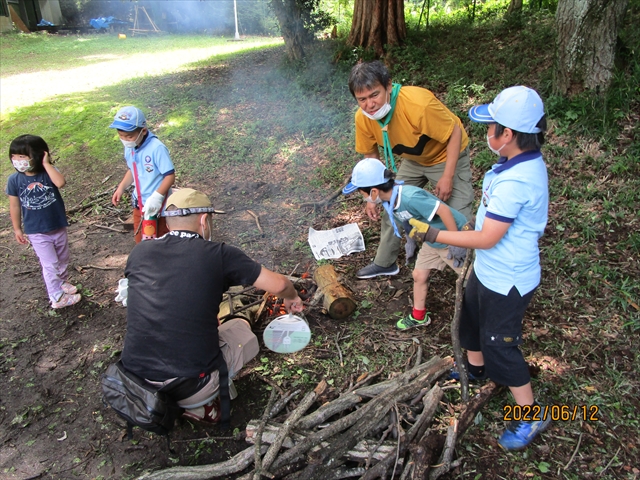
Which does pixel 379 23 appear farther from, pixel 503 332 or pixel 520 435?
pixel 520 435

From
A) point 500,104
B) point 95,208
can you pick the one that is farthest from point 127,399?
point 95,208

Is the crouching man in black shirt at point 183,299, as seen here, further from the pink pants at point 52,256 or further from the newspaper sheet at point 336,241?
the pink pants at point 52,256

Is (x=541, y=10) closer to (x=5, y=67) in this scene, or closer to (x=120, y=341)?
(x=120, y=341)

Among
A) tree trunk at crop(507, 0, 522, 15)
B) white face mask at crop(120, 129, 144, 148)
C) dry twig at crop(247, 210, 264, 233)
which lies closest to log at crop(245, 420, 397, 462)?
white face mask at crop(120, 129, 144, 148)

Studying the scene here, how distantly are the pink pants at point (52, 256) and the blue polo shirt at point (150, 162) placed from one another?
108cm

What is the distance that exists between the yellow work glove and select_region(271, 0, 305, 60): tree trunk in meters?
8.55

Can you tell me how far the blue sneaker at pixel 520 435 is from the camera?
2.59m

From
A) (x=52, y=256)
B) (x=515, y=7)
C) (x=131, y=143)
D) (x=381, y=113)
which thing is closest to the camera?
(x=381, y=113)

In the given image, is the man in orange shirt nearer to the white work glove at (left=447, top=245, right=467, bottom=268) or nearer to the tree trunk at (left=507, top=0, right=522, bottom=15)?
the white work glove at (left=447, top=245, right=467, bottom=268)

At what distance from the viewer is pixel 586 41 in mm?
5293

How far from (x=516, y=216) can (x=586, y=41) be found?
14.5 feet

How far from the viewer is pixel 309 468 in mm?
2436
